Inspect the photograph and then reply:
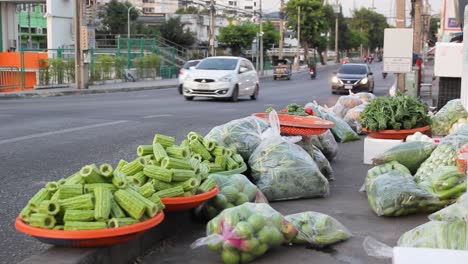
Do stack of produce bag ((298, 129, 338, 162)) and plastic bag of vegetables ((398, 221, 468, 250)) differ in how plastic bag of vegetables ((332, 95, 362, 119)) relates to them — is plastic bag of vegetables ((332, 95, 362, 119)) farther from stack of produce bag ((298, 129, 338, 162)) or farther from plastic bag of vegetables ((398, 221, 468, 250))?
Result: plastic bag of vegetables ((398, 221, 468, 250))

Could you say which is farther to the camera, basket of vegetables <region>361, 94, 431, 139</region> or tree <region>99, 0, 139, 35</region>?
tree <region>99, 0, 139, 35</region>

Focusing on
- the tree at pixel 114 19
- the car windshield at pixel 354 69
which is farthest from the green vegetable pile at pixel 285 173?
the tree at pixel 114 19

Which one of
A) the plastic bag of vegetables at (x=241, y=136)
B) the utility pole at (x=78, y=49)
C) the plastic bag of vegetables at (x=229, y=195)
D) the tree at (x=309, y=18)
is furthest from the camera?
the tree at (x=309, y=18)

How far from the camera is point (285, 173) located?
19.8 feet

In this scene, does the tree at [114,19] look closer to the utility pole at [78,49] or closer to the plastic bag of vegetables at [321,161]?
the utility pole at [78,49]

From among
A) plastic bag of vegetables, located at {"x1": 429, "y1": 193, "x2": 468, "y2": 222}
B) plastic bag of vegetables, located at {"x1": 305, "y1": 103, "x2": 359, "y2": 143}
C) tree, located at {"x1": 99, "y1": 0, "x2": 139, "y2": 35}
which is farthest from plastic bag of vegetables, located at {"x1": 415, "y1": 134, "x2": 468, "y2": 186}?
tree, located at {"x1": 99, "y1": 0, "x2": 139, "y2": 35}

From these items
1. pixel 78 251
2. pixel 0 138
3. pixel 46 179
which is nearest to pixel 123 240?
pixel 78 251

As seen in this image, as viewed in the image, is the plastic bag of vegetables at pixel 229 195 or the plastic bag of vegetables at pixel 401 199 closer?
the plastic bag of vegetables at pixel 229 195

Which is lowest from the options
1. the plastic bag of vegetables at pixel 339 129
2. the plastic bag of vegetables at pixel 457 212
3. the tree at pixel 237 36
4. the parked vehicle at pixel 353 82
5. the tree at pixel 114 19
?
the parked vehicle at pixel 353 82

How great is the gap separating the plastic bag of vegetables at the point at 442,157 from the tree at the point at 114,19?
79.4 metres

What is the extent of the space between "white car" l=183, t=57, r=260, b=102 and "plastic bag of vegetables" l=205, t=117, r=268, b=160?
50.9 ft

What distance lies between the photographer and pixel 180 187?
185 inches

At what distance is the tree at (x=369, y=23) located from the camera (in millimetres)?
138000

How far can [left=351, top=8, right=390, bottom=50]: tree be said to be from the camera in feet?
453
